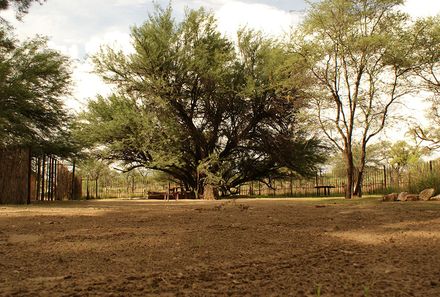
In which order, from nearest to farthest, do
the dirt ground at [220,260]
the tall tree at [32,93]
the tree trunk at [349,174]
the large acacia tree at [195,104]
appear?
the dirt ground at [220,260]
the tall tree at [32,93]
the tree trunk at [349,174]
the large acacia tree at [195,104]

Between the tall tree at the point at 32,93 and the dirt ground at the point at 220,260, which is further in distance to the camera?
the tall tree at the point at 32,93

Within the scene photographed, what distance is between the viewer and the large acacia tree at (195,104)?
71.8ft

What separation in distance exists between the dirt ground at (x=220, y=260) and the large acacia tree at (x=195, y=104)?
16.4 metres

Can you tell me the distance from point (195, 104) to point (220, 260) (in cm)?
2036

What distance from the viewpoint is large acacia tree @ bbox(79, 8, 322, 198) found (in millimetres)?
21875

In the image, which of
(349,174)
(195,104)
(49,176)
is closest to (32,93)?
(49,176)

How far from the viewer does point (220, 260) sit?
332 centimetres

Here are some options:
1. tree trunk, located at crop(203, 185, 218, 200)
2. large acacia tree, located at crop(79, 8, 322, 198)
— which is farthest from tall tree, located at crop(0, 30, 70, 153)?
tree trunk, located at crop(203, 185, 218, 200)

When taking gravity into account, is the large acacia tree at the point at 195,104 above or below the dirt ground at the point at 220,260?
above

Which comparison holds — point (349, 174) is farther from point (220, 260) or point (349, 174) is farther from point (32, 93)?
point (220, 260)

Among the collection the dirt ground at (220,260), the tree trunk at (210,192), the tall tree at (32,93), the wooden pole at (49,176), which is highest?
the tall tree at (32,93)

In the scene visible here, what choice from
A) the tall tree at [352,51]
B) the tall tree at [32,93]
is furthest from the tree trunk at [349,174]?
the tall tree at [32,93]

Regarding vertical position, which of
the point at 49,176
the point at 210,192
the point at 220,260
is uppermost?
the point at 49,176

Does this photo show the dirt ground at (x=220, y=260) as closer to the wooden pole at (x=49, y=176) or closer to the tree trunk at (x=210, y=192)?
the wooden pole at (x=49, y=176)
